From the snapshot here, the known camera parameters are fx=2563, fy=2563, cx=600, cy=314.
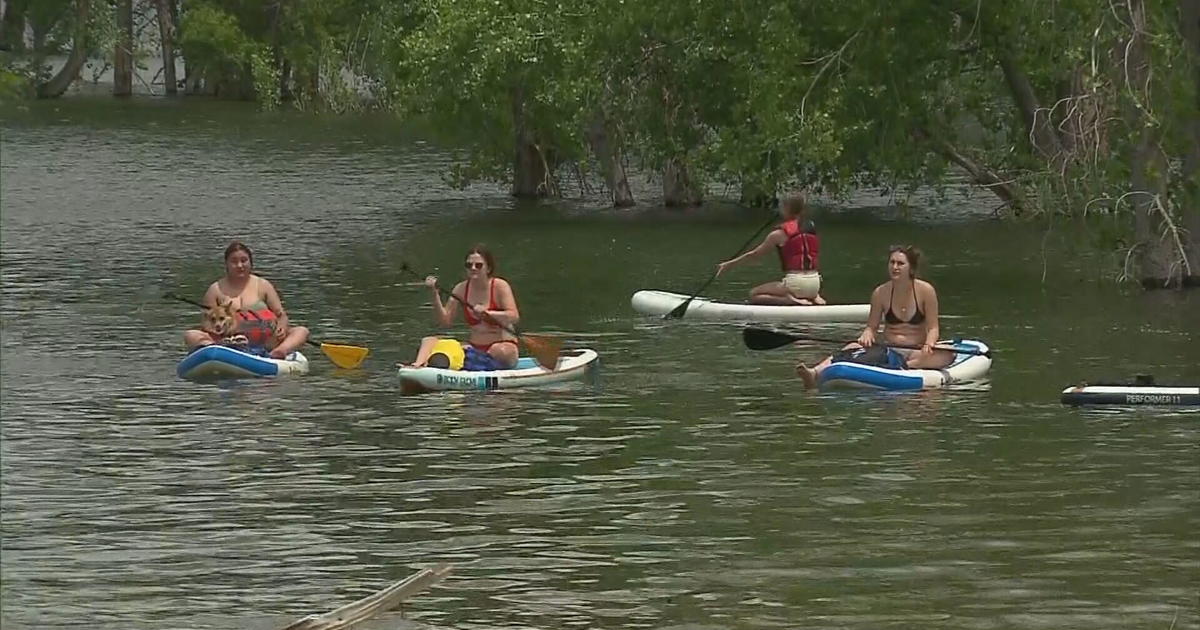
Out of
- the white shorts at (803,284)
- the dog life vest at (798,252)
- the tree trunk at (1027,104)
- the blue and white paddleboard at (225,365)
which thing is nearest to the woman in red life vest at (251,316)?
the blue and white paddleboard at (225,365)

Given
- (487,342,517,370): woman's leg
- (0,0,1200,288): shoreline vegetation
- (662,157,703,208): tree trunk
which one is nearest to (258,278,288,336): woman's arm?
(487,342,517,370): woman's leg

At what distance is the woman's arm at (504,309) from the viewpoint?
1959cm

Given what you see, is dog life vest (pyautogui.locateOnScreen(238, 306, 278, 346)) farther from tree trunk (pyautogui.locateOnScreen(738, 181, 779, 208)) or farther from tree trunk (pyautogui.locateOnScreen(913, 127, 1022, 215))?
tree trunk (pyautogui.locateOnScreen(738, 181, 779, 208))

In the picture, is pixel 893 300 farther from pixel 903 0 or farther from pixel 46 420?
pixel 903 0

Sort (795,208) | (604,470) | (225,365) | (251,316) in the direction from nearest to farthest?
(604,470) → (225,365) → (251,316) → (795,208)

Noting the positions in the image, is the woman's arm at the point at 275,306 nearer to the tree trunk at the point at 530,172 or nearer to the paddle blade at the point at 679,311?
the paddle blade at the point at 679,311

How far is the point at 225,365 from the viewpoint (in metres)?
19.9

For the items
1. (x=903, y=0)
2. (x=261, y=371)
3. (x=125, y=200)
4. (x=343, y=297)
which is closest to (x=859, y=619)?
(x=261, y=371)

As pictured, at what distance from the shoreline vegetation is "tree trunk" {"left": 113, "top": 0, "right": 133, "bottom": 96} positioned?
39414 millimetres

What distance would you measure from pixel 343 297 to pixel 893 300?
853 centimetres

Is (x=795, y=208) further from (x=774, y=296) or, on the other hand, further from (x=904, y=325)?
(x=904, y=325)

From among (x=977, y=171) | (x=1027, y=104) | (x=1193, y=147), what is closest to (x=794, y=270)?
(x=1193, y=147)

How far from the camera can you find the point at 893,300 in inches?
773

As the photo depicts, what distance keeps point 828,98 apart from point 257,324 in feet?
31.7
